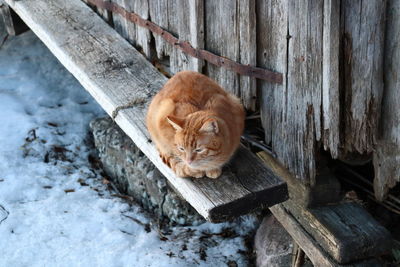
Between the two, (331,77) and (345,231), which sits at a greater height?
(331,77)

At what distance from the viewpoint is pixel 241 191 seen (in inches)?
105

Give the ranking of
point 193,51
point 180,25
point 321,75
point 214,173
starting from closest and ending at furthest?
point 321,75
point 214,173
point 193,51
point 180,25

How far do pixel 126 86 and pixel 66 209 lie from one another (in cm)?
106

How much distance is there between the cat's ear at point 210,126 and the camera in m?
2.50

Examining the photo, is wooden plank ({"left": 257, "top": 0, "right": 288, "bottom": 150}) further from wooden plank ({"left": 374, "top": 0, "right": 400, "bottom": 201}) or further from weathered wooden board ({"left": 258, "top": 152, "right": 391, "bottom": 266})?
wooden plank ({"left": 374, "top": 0, "right": 400, "bottom": 201})

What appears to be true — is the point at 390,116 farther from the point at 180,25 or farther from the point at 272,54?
the point at 180,25

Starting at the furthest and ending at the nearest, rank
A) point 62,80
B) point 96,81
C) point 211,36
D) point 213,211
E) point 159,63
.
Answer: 1. point 62,80
2. point 159,63
3. point 96,81
4. point 211,36
5. point 213,211

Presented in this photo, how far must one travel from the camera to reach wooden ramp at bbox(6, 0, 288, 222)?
2686 millimetres

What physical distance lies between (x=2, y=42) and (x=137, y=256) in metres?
3.55

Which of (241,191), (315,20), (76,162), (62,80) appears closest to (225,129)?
(241,191)

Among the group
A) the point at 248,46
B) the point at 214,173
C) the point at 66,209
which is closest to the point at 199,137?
the point at 214,173

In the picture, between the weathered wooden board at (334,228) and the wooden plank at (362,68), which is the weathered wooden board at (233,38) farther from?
the wooden plank at (362,68)

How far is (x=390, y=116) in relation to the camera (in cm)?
258

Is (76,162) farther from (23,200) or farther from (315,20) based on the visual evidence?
(315,20)
